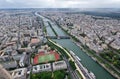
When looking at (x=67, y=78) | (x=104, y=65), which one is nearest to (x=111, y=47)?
(x=104, y=65)

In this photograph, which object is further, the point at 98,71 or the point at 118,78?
the point at 98,71

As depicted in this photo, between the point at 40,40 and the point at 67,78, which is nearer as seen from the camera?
the point at 67,78

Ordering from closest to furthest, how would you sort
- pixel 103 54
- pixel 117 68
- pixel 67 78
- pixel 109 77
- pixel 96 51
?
pixel 67 78, pixel 109 77, pixel 117 68, pixel 103 54, pixel 96 51

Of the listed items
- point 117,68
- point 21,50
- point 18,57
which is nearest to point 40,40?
point 21,50

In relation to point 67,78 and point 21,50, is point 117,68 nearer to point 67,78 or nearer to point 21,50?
point 67,78

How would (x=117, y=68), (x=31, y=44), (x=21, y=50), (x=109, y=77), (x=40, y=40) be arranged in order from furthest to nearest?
1. (x=40, y=40)
2. (x=31, y=44)
3. (x=21, y=50)
4. (x=117, y=68)
5. (x=109, y=77)

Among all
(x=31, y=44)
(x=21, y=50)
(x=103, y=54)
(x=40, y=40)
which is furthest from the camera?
(x=40, y=40)

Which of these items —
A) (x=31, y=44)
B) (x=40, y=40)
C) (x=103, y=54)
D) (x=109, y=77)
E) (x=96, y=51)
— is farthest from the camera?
(x=40, y=40)

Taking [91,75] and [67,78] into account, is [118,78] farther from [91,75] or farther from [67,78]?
[67,78]

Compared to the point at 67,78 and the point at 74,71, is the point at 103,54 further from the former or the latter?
the point at 67,78
